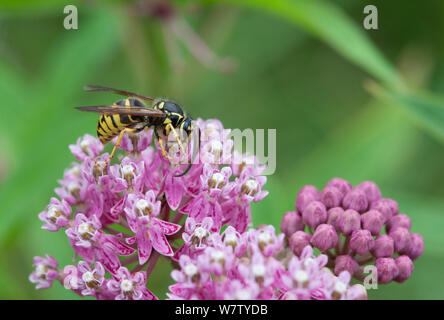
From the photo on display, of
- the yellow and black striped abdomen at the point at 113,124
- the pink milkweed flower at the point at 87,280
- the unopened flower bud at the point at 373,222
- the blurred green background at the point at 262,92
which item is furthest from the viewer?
the blurred green background at the point at 262,92

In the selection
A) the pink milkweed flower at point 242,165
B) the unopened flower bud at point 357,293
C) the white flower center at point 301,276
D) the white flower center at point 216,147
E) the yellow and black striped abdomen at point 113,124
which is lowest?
the unopened flower bud at point 357,293

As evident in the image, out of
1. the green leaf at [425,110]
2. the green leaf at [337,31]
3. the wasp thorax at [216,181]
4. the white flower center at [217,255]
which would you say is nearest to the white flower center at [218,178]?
the wasp thorax at [216,181]

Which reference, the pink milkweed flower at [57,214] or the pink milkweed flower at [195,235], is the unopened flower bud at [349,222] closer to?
the pink milkweed flower at [195,235]

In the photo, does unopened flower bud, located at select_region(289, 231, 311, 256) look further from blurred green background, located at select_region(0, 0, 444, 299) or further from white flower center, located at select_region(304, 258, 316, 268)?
blurred green background, located at select_region(0, 0, 444, 299)

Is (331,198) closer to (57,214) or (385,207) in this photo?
(385,207)

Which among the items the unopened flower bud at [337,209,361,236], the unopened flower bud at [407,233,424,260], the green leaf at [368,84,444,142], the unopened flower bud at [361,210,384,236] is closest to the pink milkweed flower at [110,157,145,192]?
the unopened flower bud at [337,209,361,236]
